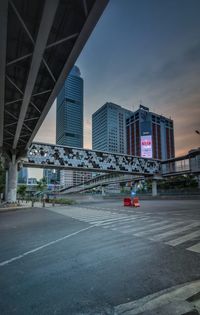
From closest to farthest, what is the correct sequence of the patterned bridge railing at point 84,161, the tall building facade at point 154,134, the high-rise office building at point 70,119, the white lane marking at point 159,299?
the white lane marking at point 159,299 → the patterned bridge railing at point 84,161 → the high-rise office building at point 70,119 → the tall building facade at point 154,134

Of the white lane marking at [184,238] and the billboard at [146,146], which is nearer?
the white lane marking at [184,238]

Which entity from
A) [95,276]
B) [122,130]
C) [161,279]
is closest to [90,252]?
[95,276]

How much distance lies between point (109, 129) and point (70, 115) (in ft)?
108

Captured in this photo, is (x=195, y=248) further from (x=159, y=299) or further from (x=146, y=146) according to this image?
(x=146, y=146)

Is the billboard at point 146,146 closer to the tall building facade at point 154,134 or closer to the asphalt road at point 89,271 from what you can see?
the tall building facade at point 154,134

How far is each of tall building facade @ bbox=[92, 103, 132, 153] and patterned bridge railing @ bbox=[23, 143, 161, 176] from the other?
313 feet

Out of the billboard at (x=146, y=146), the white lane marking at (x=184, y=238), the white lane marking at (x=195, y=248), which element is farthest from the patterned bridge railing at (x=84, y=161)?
the white lane marking at (x=195, y=248)

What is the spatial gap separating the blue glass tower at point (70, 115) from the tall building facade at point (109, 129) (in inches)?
570

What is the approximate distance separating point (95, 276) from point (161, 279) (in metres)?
1.33

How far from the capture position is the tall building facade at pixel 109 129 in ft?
554

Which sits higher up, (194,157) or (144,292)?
(194,157)

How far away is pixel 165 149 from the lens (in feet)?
516

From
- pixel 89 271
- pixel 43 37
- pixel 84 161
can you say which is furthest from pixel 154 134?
pixel 89 271

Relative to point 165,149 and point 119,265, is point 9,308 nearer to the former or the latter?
point 119,265
